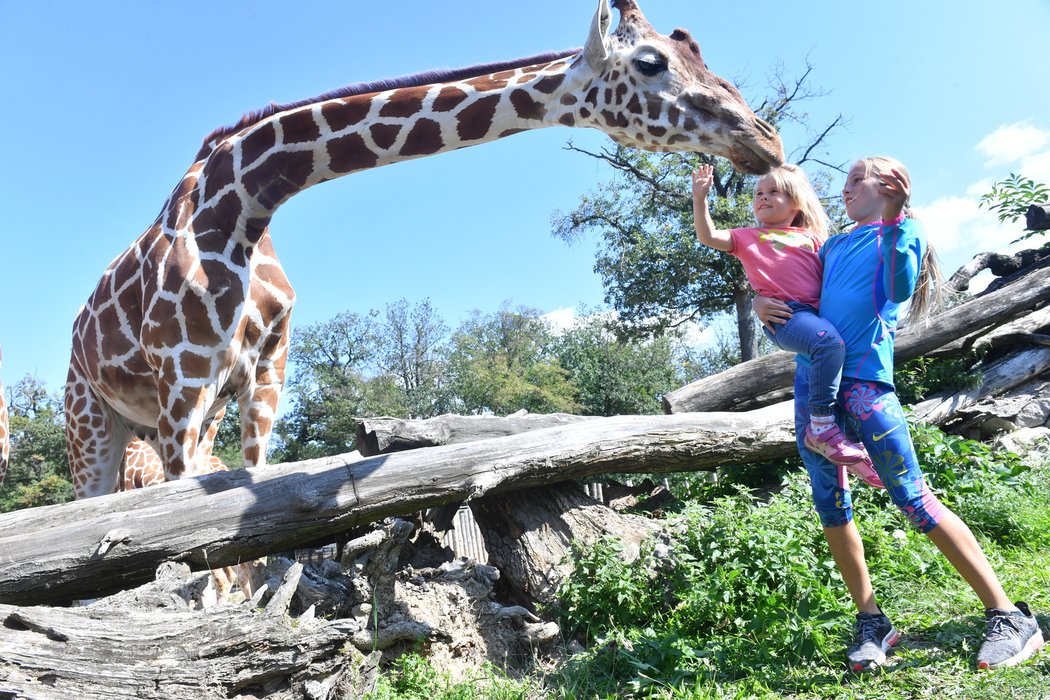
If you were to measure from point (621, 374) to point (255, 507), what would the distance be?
61.6 feet

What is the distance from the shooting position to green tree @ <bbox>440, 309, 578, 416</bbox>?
26906 mm

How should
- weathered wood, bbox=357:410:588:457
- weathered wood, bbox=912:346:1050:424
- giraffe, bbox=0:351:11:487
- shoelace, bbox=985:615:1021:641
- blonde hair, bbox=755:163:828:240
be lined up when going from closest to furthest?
shoelace, bbox=985:615:1021:641, blonde hair, bbox=755:163:828:240, weathered wood, bbox=357:410:588:457, giraffe, bbox=0:351:11:487, weathered wood, bbox=912:346:1050:424

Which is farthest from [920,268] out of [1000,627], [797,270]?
[1000,627]

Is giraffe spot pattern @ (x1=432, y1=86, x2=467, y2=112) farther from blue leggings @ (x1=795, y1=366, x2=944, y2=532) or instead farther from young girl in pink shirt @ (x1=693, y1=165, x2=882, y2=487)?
blue leggings @ (x1=795, y1=366, x2=944, y2=532)

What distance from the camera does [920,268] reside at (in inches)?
120

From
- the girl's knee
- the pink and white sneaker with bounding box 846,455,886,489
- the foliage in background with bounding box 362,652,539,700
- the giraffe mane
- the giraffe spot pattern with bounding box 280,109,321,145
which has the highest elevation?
the giraffe mane

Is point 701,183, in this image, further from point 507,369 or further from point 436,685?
point 507,369

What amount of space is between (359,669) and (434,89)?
3.49m

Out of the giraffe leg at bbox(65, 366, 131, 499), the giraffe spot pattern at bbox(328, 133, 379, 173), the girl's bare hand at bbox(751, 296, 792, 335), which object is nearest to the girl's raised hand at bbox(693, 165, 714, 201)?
the girl's bare hand at bbox(751, 296, 792, 335)

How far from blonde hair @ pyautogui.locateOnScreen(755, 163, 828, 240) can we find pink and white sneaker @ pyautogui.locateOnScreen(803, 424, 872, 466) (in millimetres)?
1042

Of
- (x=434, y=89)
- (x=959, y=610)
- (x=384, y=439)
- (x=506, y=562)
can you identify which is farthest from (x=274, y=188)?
(x=959, y=610)

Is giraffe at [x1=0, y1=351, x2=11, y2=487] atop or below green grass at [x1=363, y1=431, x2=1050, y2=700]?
atop

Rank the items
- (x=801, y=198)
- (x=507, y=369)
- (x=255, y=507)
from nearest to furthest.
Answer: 1. (x=801, y=198)
2. (x=255, y=507)
3. (x=507, y=369)

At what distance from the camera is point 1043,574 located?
3.99 metres
